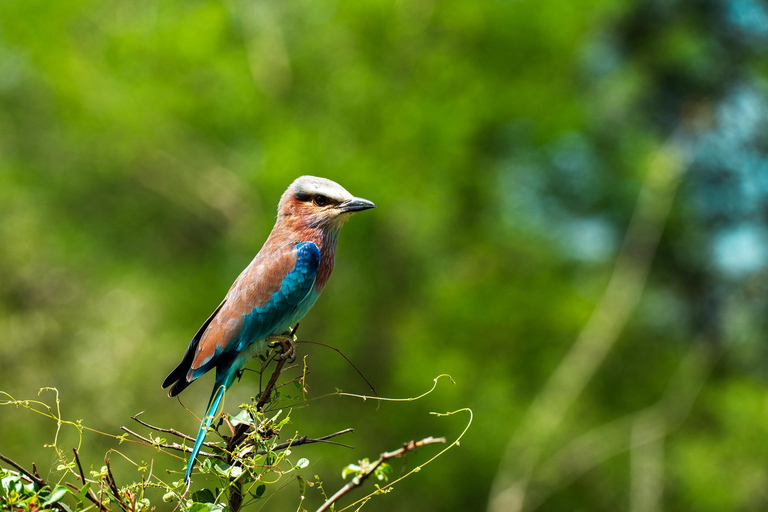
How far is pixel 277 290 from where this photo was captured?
3449 millimetres

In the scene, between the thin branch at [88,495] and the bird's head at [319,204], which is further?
the bird's head at [319,204]

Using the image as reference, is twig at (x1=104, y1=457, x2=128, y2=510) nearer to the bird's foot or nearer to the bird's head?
the bird's foot

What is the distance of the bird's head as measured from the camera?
12.6 ft

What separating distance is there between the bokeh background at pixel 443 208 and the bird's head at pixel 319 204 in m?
7.22

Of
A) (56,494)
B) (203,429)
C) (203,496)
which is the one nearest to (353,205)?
(203,429)

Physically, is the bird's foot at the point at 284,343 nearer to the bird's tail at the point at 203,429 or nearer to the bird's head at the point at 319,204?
the bird's tail at the point at 203,429

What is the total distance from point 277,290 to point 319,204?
0.58 meters

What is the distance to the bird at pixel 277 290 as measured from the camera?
332 centimetres

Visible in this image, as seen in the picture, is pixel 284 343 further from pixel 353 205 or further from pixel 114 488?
pixel 114 488

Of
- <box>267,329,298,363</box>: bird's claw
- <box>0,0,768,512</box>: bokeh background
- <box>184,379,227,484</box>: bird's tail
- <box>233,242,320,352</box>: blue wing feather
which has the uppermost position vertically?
<box>0,0,768,512</box>: bokeh background

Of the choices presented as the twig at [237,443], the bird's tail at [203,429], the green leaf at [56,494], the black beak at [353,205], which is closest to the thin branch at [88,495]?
the green leaf at [56,494]

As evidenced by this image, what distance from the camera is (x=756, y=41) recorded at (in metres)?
13.6

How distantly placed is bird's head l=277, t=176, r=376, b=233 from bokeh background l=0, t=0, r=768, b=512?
284 inches

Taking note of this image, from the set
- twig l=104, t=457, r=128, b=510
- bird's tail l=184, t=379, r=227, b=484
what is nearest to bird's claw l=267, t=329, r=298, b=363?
bird's tail l=184, t=379, r=227, b=484
